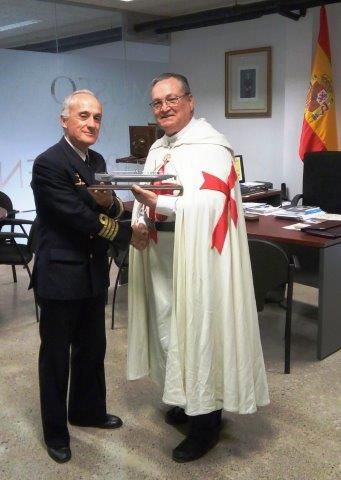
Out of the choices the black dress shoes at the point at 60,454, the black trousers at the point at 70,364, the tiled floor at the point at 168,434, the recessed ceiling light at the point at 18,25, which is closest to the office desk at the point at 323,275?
the tiled floor at the point at 168,434

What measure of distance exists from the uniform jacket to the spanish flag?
3366 millimetres

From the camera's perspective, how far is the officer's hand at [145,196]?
1963mm

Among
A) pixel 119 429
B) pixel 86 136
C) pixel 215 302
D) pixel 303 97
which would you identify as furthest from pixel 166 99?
pixel 303 97

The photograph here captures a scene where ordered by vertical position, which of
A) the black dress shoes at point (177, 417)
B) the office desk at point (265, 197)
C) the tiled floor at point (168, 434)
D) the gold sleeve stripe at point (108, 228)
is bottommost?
the tiled floor at point (168, 434)

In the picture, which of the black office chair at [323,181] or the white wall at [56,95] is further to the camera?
the white wall at [56,95]

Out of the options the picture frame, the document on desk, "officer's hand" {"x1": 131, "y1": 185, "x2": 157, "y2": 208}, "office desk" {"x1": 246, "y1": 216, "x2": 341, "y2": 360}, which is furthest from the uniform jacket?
the picture frame

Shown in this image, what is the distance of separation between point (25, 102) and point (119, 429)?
12.4ft

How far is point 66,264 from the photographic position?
6.60ft

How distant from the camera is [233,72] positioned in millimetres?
5688

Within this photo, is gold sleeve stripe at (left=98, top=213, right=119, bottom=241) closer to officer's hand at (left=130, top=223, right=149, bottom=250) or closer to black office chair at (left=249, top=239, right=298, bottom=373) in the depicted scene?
officer's hand at (left=130, top=223, right=149, bottom=250)

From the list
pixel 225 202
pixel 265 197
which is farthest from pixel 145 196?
pixel 265 197

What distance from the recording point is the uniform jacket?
6.33ft

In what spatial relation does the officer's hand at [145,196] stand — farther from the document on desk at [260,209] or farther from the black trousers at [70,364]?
the document on desk at [260,209]

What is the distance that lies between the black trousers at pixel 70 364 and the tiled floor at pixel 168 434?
10cm
